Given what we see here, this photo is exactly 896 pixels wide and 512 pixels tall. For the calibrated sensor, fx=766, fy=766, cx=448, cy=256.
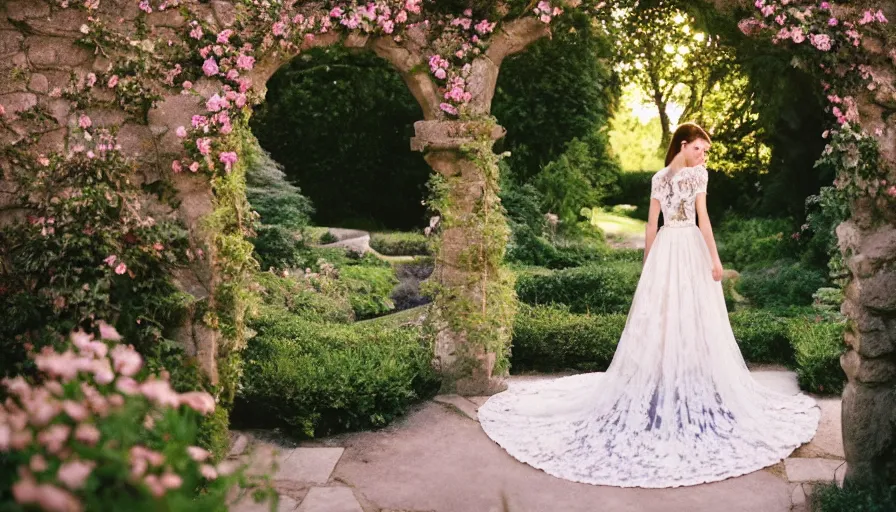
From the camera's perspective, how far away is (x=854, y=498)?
372cm

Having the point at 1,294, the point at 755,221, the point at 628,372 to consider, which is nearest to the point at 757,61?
the point at 755,221

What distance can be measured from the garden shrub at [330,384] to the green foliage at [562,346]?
126 centimetres

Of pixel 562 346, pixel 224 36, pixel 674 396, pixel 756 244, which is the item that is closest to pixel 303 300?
pixel 562 346

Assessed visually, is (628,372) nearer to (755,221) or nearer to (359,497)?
(359,497)

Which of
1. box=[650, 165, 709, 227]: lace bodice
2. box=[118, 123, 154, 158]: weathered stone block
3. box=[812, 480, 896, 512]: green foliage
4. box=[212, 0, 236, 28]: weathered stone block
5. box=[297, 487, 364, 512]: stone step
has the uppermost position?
box=[212, 0, 236, 28]: weathered stone block

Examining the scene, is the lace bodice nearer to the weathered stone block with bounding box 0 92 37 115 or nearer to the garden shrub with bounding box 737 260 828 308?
the weathered stone block with bounding box 0 92 37 115

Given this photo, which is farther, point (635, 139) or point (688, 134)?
point (635, 139)

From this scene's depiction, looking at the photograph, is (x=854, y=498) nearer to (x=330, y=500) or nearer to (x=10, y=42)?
(x=330, y=500)

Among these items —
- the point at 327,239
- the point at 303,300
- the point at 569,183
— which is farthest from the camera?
the point at 569,183

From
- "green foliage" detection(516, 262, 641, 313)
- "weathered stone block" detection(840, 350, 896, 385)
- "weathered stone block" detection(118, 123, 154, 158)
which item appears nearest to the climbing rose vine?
"weathered stone block" detection(840, 350, 896, 385)

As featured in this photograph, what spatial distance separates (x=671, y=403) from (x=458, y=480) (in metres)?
1.44

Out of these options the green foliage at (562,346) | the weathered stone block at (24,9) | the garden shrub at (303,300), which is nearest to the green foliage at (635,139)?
the garden shrub at (303,300)

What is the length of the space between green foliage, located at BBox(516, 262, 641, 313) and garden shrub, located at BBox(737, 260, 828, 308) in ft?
5.25

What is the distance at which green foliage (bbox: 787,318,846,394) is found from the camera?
573 centimetres
